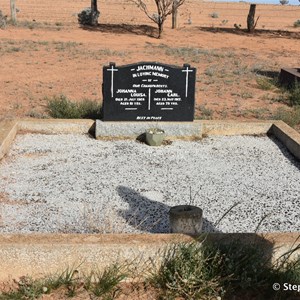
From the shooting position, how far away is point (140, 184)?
253 inches

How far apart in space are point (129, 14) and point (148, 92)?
39207 millimetres

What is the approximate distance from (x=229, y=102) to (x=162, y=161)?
19.1ft

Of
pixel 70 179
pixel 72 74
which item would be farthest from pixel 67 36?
pixel 70 179

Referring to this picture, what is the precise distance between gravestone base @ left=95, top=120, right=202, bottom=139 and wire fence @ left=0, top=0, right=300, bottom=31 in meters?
29.1

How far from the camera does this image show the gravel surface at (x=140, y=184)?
17.5ft

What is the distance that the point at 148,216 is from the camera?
17.9ft

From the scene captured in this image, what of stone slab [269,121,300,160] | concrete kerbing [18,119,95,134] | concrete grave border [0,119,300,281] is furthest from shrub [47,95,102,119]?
concrete grave border [0,119,300,281]

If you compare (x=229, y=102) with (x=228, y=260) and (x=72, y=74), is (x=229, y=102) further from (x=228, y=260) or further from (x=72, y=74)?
(x=228, y=260)

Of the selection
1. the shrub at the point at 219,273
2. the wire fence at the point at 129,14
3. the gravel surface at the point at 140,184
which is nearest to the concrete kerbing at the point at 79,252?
the shrub at the point at 219,273

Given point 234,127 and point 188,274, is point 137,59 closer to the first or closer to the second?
point 234,127

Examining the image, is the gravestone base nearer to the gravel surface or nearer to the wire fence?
the gravel surface

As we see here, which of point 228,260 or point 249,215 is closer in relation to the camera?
point 228,260

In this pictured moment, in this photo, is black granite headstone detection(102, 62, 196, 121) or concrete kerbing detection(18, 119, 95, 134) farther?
concrete kerbing detection(18, 119, 95, 134)

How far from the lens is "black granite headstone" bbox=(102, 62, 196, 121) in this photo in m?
8.30
